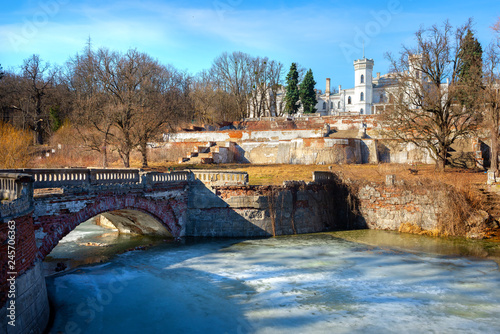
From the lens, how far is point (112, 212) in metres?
17.1

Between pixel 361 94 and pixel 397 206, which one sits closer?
pixel 397 206

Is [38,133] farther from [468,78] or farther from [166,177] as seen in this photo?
[468,78]

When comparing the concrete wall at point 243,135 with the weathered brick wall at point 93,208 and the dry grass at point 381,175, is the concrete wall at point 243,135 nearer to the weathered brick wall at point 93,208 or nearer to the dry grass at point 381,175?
the dry grass at point 381,175

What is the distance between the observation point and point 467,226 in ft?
62.6

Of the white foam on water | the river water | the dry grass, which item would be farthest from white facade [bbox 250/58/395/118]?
the white foam on water

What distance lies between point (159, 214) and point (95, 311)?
7.21 meters

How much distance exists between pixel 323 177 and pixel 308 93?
137ft

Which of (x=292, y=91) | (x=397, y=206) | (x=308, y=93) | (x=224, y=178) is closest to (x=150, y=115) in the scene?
(x=224, y=178)

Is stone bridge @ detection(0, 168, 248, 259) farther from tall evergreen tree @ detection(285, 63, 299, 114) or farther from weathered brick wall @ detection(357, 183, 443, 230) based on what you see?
tall evergreen tree @ detection(285, 63, 299, 114)

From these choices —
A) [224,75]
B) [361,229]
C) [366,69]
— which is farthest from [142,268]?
[366,69]

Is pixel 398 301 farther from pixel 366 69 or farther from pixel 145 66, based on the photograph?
pixel 366 69

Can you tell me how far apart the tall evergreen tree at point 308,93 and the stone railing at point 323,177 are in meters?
40.7

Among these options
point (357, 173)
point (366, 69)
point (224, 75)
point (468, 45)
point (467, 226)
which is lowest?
point (467, 226)

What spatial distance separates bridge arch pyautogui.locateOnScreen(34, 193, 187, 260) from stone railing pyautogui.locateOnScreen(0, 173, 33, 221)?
2.44m
